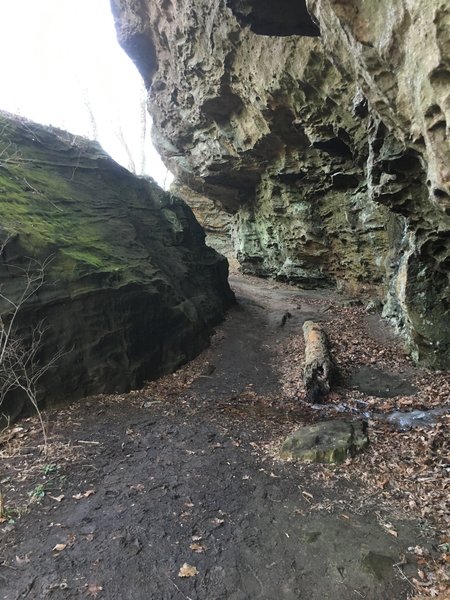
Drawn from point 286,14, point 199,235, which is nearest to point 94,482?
point 286,14

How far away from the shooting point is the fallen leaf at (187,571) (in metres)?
4.27

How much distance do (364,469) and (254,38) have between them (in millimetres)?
12392

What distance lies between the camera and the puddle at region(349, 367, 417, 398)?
8812mm

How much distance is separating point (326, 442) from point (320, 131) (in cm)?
1029

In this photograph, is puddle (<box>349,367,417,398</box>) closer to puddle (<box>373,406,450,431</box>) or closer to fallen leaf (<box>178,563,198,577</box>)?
puddle (<box>373,406,450,431</box>)

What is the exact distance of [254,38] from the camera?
39.9 feet

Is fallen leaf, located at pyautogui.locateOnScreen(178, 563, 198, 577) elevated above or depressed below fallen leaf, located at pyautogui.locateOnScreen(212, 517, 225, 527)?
below

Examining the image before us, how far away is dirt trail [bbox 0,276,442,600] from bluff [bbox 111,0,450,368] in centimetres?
425

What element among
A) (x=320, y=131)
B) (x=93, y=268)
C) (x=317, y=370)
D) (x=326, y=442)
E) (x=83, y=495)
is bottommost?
(x=83, y=495)

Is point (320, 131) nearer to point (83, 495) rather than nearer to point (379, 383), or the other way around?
point (379, 383)

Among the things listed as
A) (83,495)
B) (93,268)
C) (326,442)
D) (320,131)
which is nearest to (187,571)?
(83,495)

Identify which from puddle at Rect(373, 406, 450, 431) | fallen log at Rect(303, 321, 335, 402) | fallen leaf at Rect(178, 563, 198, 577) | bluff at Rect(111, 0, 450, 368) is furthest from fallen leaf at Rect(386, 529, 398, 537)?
bluff at Rect(111, 0, 450, 368)

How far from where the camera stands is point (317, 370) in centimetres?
927

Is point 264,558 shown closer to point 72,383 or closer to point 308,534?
point 308,534
